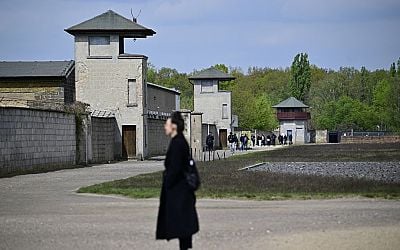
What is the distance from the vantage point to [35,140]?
116 ft

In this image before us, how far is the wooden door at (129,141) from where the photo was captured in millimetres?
52219

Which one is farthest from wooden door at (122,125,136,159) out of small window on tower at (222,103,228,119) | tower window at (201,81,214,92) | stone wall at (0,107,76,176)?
tower window at (201,81,214,92)

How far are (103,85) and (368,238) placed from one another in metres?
40.6

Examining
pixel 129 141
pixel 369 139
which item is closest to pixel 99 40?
pixel 129 141

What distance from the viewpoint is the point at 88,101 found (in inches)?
2058

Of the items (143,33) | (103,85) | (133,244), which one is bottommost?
(133,244)

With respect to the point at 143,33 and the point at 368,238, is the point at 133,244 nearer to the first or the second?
the point at 368,238

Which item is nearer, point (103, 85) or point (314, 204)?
point (314, 204)

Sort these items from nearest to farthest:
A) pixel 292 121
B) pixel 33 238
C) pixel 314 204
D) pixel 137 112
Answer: pixel 33 238 < pixel 314 204 < pixel 137 112 < pixel 292 121

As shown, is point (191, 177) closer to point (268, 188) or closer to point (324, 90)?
point (268, 188)

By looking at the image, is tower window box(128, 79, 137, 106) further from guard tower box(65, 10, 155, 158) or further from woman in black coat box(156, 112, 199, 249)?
woman in black coat box(156, 112, 199, 249)

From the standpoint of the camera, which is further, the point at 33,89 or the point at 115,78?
the point at 33,89

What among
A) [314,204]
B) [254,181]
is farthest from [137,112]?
[314,204]

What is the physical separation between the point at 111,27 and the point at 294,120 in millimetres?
77440
